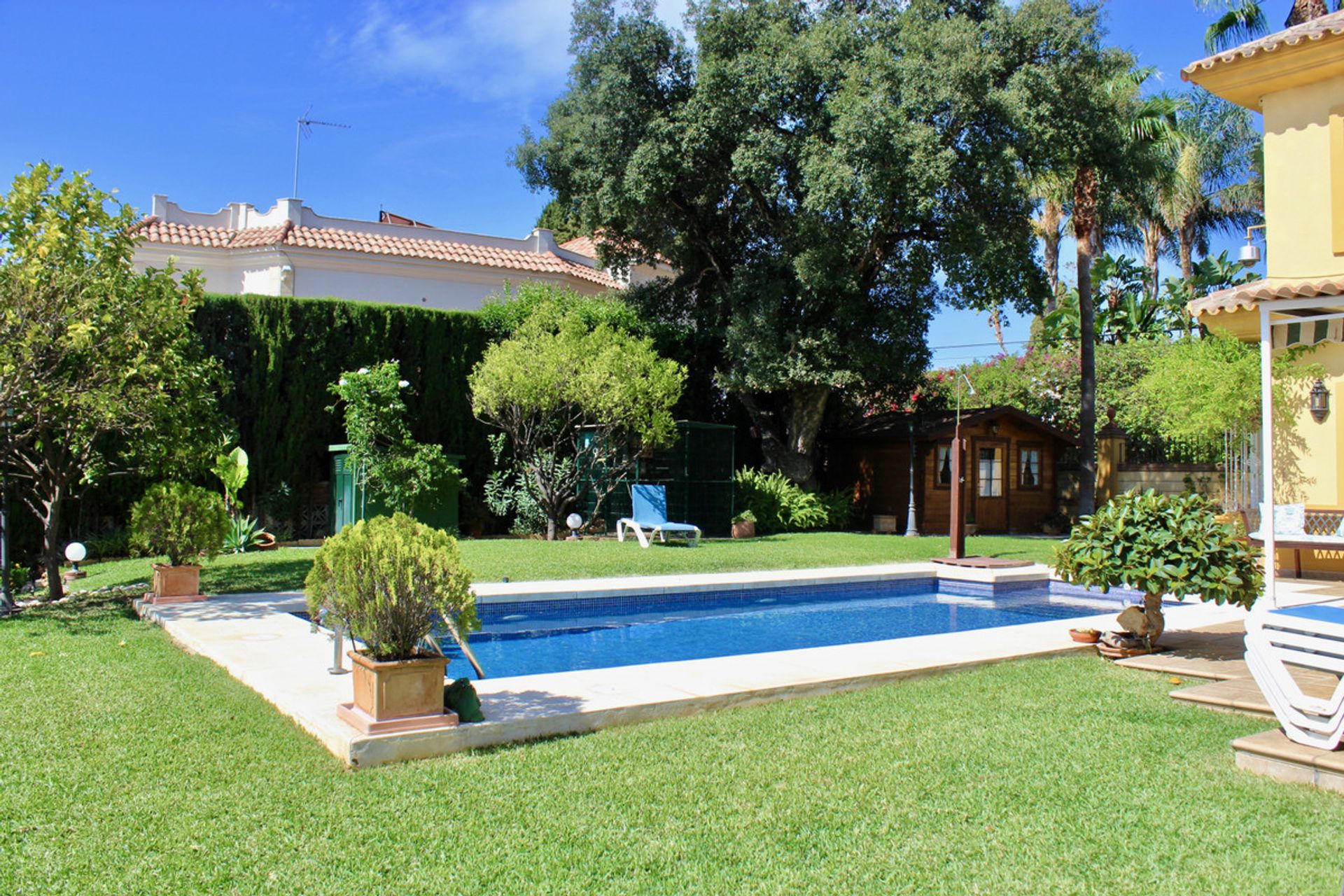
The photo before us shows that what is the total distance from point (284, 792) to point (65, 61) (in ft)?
47.6

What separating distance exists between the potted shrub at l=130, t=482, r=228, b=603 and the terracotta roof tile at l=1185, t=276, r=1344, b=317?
31.6ft

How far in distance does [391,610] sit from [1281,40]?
11875 millimetres

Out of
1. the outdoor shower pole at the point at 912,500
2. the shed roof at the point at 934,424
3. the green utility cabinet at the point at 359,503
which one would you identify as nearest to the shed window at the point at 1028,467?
the shed roof at the point at 934,424

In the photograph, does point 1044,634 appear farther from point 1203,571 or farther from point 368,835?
point 368,835

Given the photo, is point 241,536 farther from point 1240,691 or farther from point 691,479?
point 1240,691

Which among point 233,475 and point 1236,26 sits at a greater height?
point 1236,26

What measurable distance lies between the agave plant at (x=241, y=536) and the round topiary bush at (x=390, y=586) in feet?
33.0

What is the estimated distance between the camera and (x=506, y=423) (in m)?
16.3

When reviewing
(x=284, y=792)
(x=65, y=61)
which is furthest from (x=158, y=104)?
(x=284, y=792)

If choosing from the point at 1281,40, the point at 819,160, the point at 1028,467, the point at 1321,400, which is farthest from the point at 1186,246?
the point at 1281,40

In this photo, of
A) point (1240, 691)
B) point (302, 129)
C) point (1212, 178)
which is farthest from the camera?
point (1212, 178)

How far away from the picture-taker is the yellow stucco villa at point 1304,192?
11.1 metres

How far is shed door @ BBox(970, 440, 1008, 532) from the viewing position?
21.2 metres

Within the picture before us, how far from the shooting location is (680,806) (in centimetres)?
408
